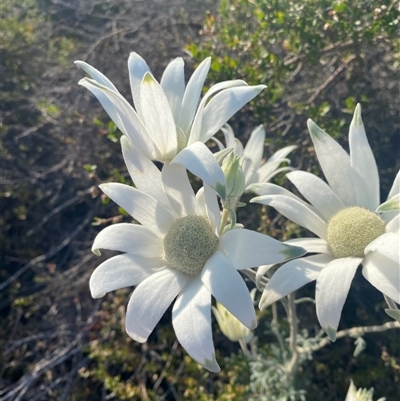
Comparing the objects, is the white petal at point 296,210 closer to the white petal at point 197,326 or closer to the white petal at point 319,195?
the white petal at point 319,195

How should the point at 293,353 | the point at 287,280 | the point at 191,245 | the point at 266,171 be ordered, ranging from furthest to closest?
the point at 293,353 < the point at 266,171 < the point at 191,245 < the point at 287,280

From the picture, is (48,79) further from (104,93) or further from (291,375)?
(291,375)

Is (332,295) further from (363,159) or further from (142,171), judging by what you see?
(142,171)

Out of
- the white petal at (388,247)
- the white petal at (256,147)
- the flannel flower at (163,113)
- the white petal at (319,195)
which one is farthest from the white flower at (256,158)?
the white petal at (388,247)

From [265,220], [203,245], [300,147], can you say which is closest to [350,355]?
[265,220]

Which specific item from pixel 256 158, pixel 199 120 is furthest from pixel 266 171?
pixel 199 120

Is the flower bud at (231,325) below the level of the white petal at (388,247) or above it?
below
